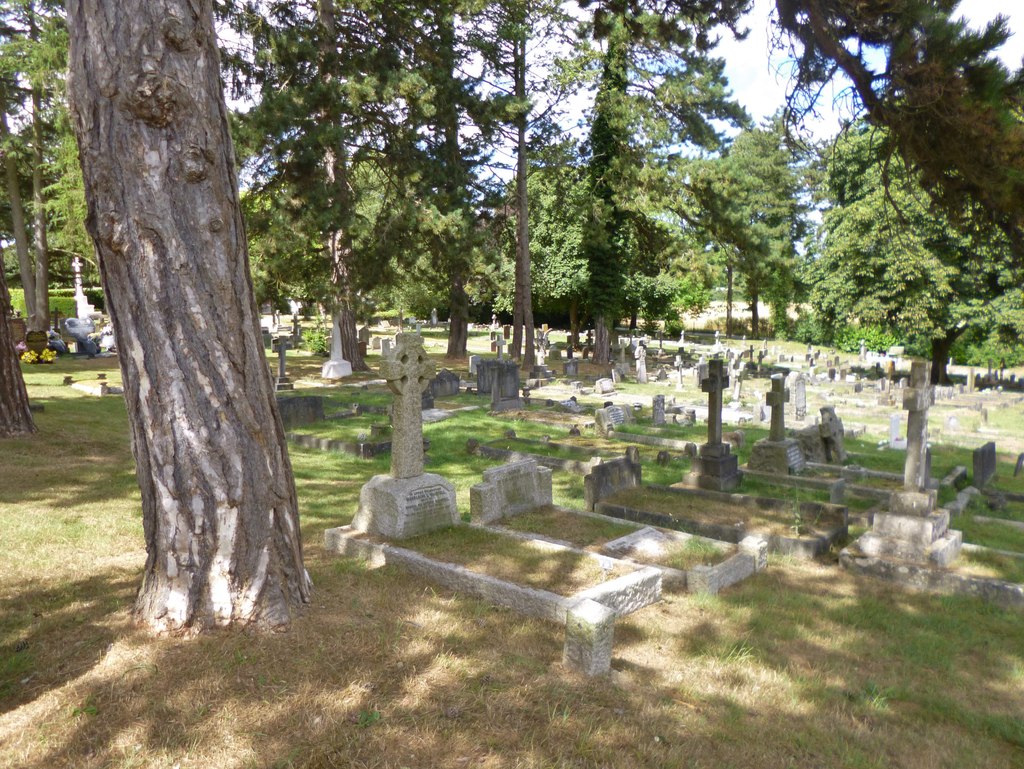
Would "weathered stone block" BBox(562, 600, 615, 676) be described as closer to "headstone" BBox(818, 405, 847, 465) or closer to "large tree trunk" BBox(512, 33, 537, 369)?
"headstone" BBox(818, 405, 847, 465)

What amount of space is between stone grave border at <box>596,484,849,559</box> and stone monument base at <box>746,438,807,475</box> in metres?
1.78

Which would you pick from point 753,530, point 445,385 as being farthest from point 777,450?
point 445,385

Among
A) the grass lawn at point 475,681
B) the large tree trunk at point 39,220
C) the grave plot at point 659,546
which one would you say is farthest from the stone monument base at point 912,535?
the large tree trunk at point 39,220

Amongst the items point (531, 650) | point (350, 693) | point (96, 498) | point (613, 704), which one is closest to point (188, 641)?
point (350, 693)

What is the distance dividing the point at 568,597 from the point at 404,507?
187cm

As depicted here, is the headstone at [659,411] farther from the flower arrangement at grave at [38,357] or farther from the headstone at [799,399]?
the flower arrangement at grave at [38,357]

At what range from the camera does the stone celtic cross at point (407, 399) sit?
628 centimetres

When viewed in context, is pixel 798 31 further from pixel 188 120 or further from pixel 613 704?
pixel 613 704

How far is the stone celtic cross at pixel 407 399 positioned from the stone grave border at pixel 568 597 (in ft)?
2.76

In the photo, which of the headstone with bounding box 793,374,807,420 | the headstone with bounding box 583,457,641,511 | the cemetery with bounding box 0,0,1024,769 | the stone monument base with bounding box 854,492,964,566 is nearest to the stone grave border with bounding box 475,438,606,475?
the cemetery with bounding box 0,0,1024,769

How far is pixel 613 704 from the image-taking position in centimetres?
355

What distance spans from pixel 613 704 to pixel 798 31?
546 centimetres

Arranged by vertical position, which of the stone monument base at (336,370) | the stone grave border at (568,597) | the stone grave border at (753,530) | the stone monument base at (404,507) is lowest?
the stone grave border at (753,530)

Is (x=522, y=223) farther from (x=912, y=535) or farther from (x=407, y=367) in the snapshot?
(x=912, y=535)
